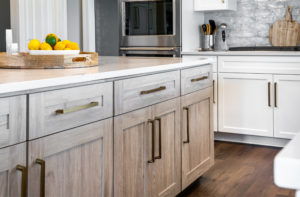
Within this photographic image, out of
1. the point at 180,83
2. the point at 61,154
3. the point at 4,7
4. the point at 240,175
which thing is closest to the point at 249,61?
the point at 240,175

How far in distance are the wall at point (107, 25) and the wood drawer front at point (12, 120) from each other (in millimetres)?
3532

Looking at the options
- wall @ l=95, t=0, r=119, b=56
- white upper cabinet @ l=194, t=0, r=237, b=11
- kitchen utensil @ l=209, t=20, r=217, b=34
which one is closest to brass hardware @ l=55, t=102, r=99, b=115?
white upper cabinet @ l=194, t=0, r=237, b=11

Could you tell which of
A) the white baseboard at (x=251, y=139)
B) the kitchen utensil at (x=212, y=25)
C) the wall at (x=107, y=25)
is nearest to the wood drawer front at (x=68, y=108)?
the white baseboard at (x=251, y=139)

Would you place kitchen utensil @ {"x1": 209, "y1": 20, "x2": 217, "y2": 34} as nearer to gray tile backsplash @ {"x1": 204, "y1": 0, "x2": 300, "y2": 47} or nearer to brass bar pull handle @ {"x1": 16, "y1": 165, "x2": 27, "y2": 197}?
gray tile backsplash @ {"x1": 204, "y1": 0, "x2": 300, "y2": 47}

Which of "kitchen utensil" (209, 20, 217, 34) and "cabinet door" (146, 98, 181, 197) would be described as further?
"kitchen utensil" (209, 20, 217, 34)

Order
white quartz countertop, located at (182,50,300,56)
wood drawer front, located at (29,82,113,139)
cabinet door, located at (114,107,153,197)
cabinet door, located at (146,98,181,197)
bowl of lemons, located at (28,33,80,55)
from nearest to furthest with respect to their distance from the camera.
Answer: wood drawer front, located at (29,82,113,139) → cabinet door, located at (114,107,153,197) → bowl of lemons, located at (28,33,80,55) → cabinet door, located at (146,98,181,197) → white quartz countertop, located at (182,50,300,56)

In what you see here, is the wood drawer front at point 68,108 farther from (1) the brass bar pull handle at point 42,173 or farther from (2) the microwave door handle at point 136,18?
(2) the microwave door handle at point 136,18

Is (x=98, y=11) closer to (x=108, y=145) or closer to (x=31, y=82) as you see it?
Result: (x=108, y=145)

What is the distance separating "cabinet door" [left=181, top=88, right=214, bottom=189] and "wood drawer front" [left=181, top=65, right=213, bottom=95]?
4cm

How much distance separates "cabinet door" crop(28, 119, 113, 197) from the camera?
4.23ft

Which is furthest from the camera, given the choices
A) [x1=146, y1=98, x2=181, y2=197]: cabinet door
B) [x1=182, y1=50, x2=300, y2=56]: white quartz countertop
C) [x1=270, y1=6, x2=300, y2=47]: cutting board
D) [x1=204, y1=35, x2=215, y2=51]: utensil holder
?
[x1=204, y1=35, x2=215, y2=51]: utensil holder

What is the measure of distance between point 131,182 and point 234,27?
2967 mm

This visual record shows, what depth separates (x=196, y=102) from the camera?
2.52 m

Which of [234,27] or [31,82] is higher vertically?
[234,27]
